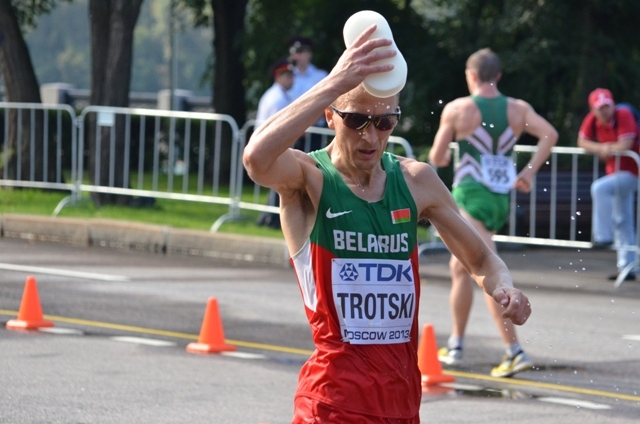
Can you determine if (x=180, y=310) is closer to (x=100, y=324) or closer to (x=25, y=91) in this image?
(x=100, y=324)

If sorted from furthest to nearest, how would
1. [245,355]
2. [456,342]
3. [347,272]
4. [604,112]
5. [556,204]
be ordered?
[556,204] < [604,112] < [245,355] < [456,342] < [347,272]

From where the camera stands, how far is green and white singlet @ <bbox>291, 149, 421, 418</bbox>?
3.85 meters

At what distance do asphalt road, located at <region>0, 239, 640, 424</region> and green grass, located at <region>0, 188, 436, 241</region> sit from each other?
1400 mm

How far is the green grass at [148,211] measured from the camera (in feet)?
49.0

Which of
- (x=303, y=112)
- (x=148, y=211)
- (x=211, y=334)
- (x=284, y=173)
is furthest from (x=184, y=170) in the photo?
(x=303, y=112)

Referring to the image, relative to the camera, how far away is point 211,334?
848cm

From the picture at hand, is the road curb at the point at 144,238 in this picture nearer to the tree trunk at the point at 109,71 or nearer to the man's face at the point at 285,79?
the tree trunk at the point at 109,71

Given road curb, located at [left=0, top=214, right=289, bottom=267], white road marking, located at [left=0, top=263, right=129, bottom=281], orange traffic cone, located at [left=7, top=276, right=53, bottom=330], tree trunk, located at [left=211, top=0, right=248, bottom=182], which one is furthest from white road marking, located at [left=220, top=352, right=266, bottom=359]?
tree trunk, located at [left=211, top=0, right=248, bottom=182]

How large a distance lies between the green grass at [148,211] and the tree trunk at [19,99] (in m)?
0.34

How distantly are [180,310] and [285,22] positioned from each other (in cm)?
1377

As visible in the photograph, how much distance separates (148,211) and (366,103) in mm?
12745

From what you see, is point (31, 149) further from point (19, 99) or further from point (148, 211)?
point (19, 99)

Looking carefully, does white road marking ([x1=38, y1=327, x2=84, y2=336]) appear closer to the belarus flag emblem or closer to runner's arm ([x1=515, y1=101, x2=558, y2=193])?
runner's arm ([x1=515, y1=101, x2=558, y2=193])

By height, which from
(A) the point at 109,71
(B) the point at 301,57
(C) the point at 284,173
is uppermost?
(B) the point at 301,57
